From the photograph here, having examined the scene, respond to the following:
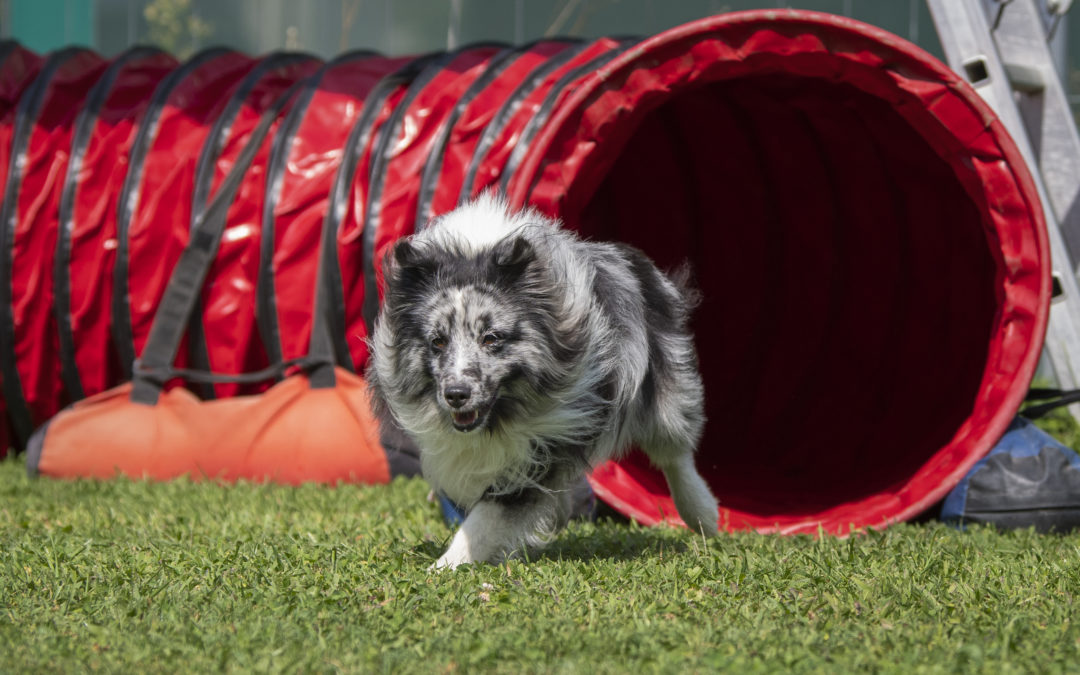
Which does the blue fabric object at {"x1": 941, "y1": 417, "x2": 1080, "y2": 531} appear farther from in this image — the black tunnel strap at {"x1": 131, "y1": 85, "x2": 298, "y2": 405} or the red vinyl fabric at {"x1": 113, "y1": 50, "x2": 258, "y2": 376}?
the red vinyl fabric at {"x1": 113, "y1": 50, "x2": 258, "y2": 376}

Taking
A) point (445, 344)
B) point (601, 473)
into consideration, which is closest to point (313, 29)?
point (601, 473)

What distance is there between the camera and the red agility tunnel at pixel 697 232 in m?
6.46

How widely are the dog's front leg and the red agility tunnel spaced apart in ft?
4.39

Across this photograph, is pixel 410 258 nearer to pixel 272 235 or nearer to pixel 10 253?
pixel 272 235

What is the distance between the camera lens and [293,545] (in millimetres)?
4438

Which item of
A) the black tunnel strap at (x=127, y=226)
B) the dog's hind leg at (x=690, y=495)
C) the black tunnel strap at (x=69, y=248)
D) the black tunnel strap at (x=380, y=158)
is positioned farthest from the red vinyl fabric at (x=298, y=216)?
the dog's hind leg at (x=690, y=495)

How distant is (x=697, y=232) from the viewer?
750 centimetres

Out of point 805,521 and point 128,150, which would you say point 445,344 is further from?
point 128,150

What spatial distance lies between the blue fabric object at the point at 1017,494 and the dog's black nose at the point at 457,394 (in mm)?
2609

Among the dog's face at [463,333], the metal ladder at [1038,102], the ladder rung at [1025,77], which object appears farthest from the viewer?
the ladder rung at [1025,77]

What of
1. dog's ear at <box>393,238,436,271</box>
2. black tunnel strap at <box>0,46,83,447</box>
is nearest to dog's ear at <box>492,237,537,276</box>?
dog's ear at <box>393,238,436,271</box>

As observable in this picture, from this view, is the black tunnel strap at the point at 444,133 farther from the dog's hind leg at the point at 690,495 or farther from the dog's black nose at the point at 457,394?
the dog's black nose at the point at 457,394

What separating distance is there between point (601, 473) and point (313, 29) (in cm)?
789

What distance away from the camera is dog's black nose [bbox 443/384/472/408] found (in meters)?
3.75
